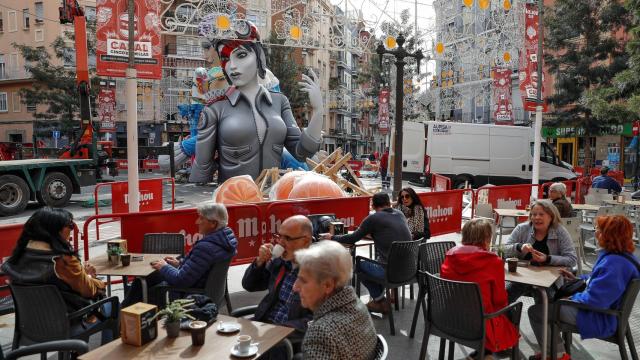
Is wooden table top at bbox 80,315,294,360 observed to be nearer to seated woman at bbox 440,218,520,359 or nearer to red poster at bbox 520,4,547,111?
seated woman at bbox 440,218,520,359

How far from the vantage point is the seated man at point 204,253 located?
4.05m

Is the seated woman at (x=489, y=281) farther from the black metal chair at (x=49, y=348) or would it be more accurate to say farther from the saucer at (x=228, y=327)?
the black metal chair at (x=49, y=348)

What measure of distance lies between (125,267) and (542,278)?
12.2 ft

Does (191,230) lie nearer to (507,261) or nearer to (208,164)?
(507,261)

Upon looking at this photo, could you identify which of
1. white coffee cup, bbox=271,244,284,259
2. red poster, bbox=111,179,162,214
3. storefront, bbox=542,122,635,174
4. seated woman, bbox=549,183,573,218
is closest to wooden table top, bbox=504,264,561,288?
white coffee cup, bbox=271,244,284,259

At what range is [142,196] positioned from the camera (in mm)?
10328

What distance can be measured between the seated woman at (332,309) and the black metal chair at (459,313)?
1.25m

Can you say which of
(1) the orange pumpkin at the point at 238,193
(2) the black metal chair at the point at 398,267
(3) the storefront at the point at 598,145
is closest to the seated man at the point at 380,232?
(2) the black metal chair at the point at 398,267

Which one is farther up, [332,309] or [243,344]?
[332,309]

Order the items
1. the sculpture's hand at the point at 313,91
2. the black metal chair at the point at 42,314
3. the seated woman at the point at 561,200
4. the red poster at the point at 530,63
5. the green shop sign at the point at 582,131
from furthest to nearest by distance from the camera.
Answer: the green shop sign at the point at 582,131 → the sculpture's hand at the point at 313,91 → the red poster at the point at 530,63 → the seated woman at the point at 561,200 → the black metal chair at the point at 42,314

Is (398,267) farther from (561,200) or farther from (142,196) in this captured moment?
(142,196)

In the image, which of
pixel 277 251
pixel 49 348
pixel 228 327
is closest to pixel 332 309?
pixel 228 327

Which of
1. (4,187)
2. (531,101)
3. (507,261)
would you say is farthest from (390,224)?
(4,187)

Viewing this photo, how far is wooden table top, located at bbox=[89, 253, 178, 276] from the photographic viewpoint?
4324mm
